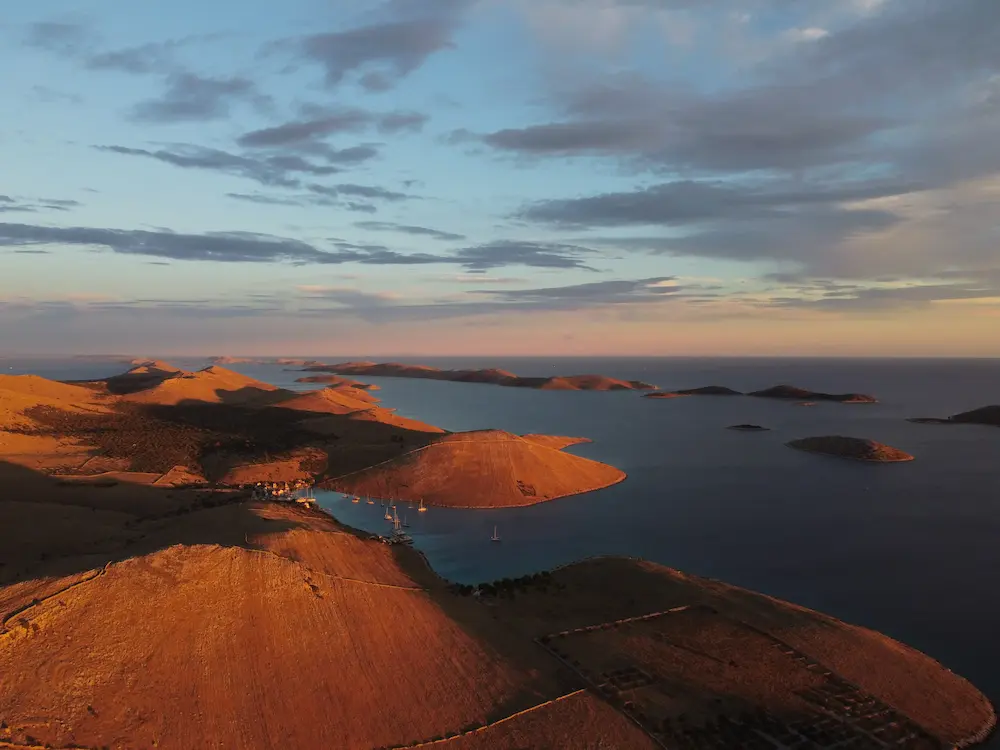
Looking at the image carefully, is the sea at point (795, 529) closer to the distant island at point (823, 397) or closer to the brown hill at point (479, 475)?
the brown hill at point (479, 475)

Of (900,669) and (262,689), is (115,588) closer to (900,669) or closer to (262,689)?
(262,689)

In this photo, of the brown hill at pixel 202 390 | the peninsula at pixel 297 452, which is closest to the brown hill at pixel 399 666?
the peninsula at pixel 297 452

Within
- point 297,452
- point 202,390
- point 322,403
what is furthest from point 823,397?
point 202,390

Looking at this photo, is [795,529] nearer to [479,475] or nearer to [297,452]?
[479,475]

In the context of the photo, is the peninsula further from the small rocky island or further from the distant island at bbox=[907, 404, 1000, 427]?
the distant island at bbox=[907, 404, 1000, 427]

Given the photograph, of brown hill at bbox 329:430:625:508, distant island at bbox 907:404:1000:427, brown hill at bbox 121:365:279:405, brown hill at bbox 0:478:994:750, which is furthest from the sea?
brown hill at bbox 121:365:279:405
